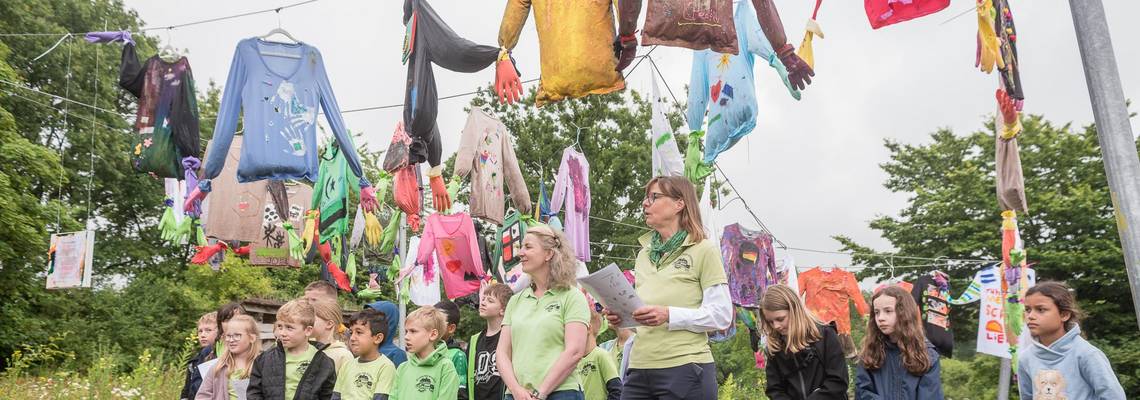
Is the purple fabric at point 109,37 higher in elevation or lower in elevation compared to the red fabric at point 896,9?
higher

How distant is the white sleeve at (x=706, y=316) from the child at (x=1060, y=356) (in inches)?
59.8

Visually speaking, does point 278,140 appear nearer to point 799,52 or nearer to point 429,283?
point 799,52

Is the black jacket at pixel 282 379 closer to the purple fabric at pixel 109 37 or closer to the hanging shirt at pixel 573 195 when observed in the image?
the purple fabric at pixel 109 37

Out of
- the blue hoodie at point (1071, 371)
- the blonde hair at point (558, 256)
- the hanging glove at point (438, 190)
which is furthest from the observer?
the hanging glove at point (438, 190)

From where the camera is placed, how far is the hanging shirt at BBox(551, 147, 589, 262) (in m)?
10.5

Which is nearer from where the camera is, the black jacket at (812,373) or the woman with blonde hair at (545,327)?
the woman with blonde hair at (545,327)

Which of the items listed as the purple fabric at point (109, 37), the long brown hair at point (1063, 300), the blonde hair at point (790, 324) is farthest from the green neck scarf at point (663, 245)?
the purple fabric at point (109, 37)

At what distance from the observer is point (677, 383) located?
3723mm

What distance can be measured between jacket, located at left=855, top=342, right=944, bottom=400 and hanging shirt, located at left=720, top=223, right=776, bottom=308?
587cm

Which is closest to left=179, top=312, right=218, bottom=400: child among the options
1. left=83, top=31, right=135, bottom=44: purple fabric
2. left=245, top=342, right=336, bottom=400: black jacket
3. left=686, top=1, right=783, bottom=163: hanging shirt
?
left=245, top=342, right=336, bottom=400: black jacket

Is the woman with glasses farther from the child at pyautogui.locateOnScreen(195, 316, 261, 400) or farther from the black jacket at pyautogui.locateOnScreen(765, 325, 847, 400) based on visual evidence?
the child at pyautogui.locateOnScreen(195, 316, 261, 400)

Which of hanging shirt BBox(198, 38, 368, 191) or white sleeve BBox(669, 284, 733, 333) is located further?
hanging shirt BBox(198, 38, 368, 191)

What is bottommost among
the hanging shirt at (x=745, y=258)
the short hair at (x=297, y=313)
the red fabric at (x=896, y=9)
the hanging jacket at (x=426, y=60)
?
the short hair at (x=297, y=313)

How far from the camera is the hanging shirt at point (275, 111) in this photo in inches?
271
